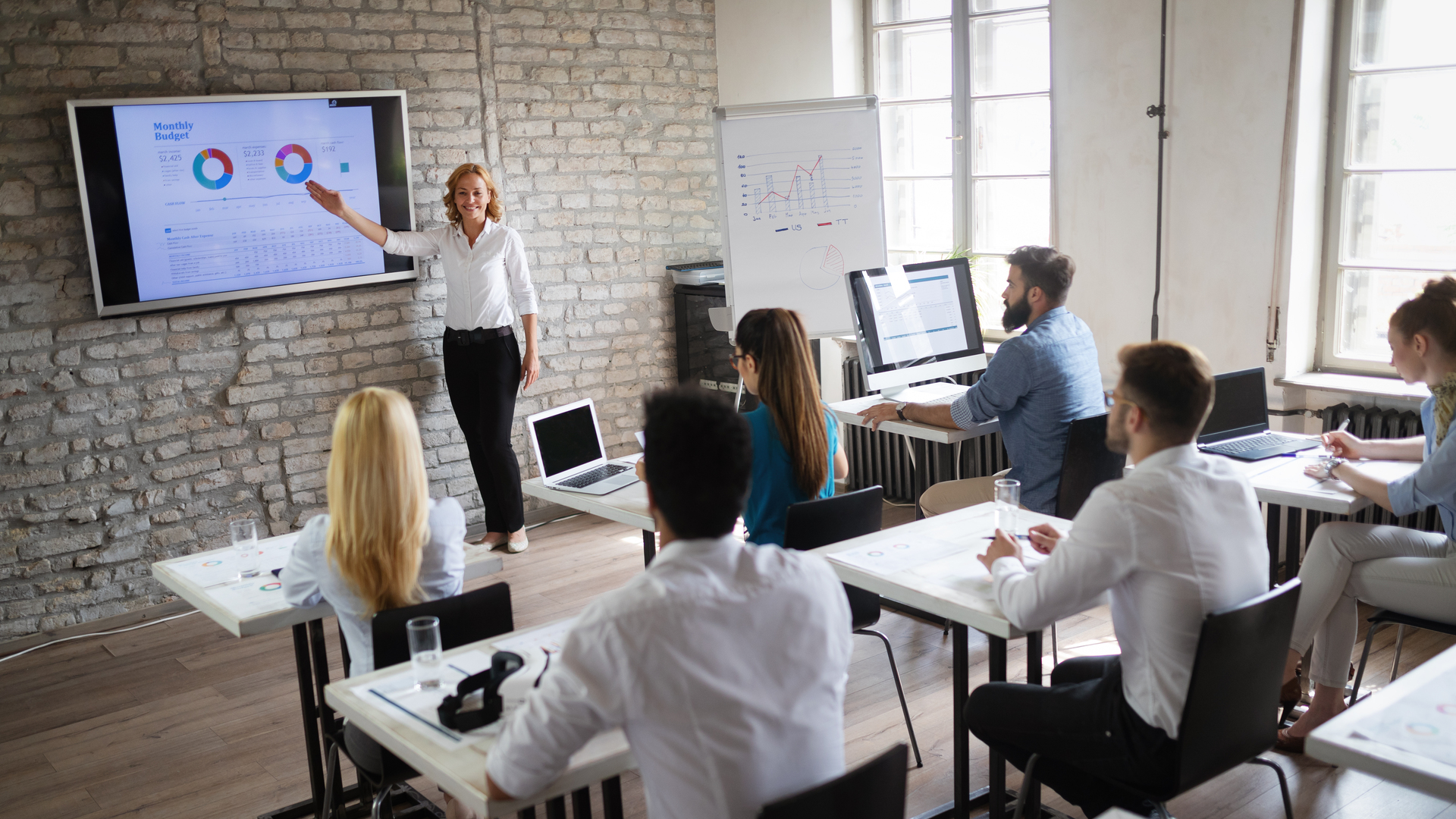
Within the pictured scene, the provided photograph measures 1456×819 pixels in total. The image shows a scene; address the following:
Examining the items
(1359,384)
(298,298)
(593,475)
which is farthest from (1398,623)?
(298,298)

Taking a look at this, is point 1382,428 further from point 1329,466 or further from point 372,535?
point 372,535

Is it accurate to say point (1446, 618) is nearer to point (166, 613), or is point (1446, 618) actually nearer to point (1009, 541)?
point (1009, 541)

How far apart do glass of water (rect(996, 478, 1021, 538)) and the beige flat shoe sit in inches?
125

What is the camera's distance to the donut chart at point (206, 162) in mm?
4605

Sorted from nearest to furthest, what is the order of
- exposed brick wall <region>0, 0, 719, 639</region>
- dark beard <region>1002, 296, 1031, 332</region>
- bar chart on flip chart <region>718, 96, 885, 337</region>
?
dark beard <region>1002, 296, 1031, 332</region> → exposed brick wall <region>0, 0, 719, 639</region> → bar chart on flip chart <region>718, 96, 885, 337</region>

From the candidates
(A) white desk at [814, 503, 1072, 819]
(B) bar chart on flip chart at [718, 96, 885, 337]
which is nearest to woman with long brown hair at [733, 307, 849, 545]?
(A) white desk at [814, 503, 1072, 819]

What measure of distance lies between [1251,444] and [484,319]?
3.19 meters

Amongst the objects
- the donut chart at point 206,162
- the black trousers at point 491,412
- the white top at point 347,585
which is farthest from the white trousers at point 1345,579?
the donut chart at point 206,162

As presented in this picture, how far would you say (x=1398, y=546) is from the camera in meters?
3.07

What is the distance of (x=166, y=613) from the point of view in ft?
15.5

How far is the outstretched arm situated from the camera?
Result: 4781 millimetres

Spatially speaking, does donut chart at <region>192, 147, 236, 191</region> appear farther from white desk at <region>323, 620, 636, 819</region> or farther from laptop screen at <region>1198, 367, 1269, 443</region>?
laptop screen at <region>1198, 367, 1269, 443</region>

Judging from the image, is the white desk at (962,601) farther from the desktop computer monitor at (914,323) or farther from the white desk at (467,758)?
the desktop computer monitor at (914,323)

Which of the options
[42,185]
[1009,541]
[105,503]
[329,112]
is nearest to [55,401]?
[105,503]
